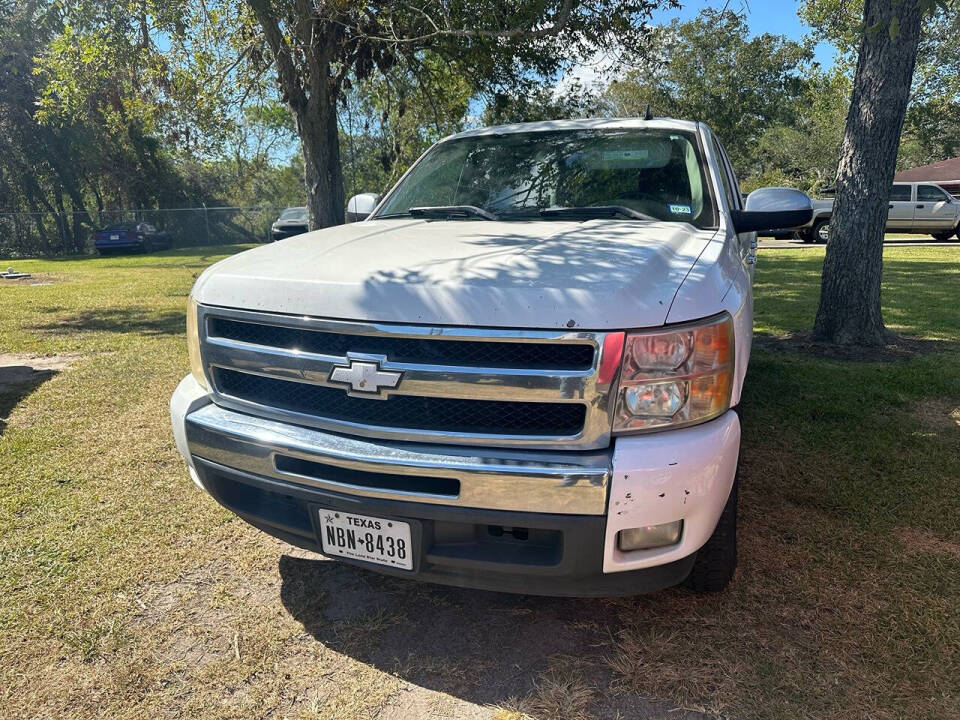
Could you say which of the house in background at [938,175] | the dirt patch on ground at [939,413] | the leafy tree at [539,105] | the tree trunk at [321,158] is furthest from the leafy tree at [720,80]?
the dirt patch on ground at [939,413]

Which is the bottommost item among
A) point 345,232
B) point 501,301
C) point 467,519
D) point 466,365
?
point 467,519

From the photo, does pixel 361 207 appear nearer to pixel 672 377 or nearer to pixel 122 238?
pixel 672 377

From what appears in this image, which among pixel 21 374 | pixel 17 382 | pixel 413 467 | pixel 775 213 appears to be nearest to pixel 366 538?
pixel 413 467

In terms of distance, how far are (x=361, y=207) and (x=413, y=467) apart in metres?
2.45

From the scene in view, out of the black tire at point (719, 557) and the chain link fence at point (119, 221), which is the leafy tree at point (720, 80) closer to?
the chain link fence at point (119, 221)

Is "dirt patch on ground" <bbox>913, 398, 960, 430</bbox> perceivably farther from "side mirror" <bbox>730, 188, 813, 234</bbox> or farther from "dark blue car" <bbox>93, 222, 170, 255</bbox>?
"dark blue car" <bbox>93, 222, 170, 255</bbox>

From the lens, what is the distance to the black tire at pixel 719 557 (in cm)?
235

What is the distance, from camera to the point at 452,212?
3.40 metres

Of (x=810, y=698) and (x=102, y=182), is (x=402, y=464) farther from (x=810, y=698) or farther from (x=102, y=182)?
(x=102, y=182)

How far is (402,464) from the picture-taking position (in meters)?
2.02

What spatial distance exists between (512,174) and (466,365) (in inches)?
74.9

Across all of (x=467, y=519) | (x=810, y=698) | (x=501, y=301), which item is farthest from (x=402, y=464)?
(x=810, y=698)

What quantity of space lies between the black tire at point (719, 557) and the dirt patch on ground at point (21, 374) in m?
4.36

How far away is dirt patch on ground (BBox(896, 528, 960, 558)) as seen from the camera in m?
2.89
